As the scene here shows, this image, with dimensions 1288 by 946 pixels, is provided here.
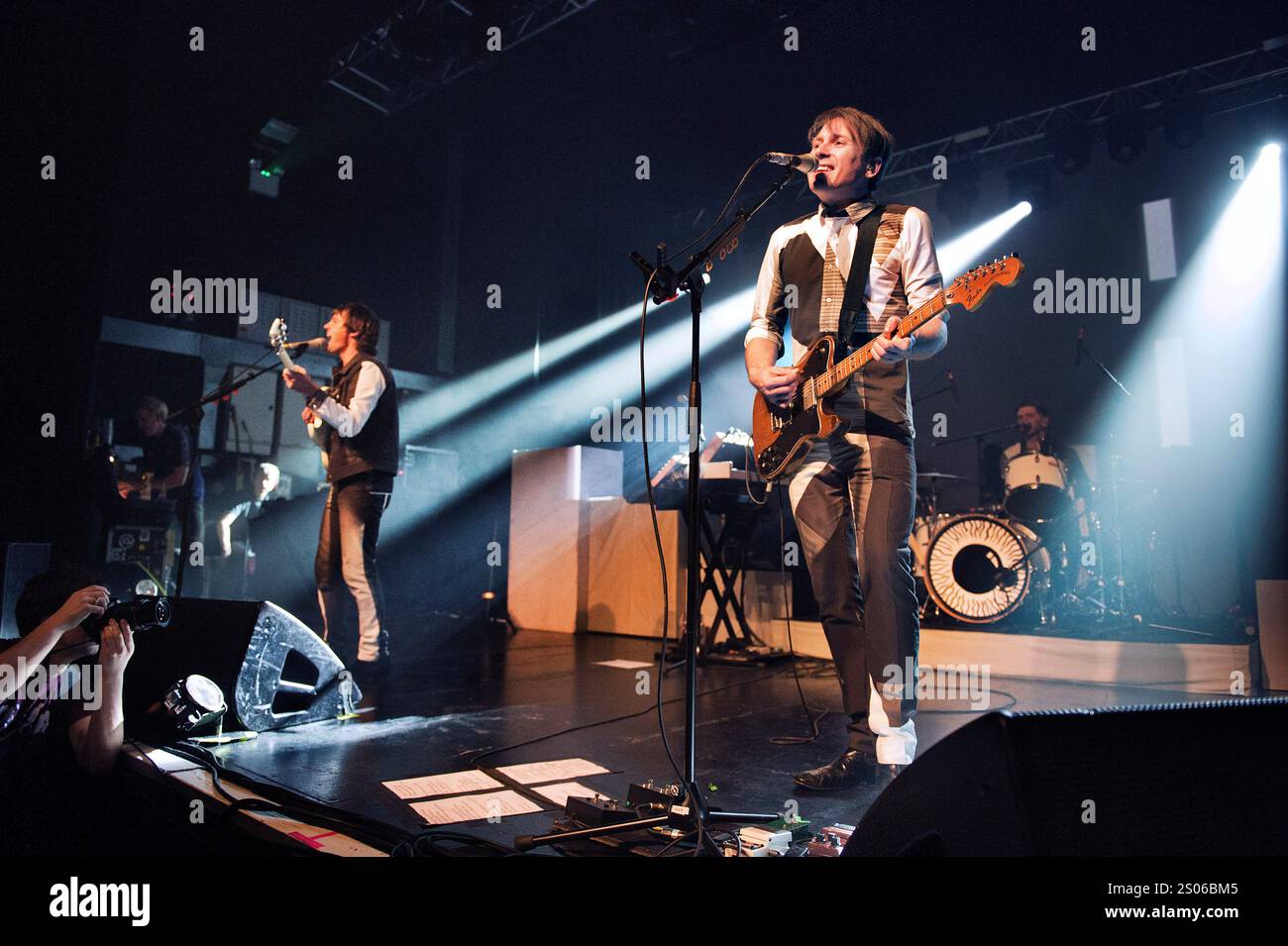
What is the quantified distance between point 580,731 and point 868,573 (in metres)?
1.32

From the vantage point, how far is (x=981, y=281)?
2211mm

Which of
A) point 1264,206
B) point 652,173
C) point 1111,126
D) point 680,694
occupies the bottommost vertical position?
point 680,694

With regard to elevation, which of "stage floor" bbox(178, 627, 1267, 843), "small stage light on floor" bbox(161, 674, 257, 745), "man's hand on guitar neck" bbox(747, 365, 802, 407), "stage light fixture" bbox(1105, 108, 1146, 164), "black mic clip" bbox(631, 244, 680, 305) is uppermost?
"stage light fixture" bbox(1105, 108, 1146, 164)

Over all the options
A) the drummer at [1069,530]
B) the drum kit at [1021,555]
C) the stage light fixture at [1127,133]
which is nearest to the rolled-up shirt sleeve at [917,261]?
the drum kit at [1021,555]

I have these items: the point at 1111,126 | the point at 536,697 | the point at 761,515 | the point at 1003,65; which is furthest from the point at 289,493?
the point at 1111,126

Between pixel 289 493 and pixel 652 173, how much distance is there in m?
5.71

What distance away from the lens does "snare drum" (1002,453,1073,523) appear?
5.80 meters

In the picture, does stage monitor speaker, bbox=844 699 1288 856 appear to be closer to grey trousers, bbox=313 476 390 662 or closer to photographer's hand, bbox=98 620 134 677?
photographer's hand, bbox=98 620 134 677

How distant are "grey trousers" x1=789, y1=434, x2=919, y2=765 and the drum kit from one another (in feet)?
10.2

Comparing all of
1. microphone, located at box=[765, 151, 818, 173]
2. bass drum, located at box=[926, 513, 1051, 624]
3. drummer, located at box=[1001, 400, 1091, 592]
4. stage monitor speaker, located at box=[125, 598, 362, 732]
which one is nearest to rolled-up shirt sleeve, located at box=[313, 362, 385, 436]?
stage monitor speaker, located at box=[125, 598, 362, 732]

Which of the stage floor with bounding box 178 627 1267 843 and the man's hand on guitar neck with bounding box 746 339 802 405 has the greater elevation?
the man's hand on guitar neck with bounding box 746 339 802 405

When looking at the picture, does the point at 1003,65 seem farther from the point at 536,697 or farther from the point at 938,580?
the point at 536,697

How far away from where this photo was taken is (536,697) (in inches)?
149
